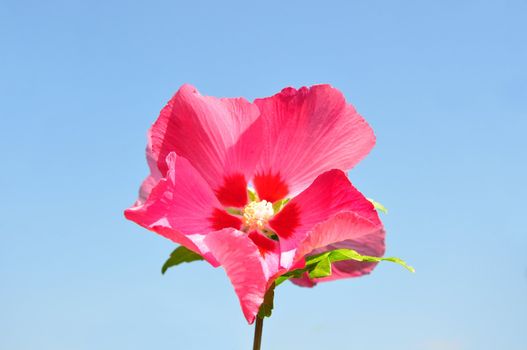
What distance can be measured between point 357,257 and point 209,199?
42cm

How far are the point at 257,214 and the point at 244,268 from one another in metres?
0.30

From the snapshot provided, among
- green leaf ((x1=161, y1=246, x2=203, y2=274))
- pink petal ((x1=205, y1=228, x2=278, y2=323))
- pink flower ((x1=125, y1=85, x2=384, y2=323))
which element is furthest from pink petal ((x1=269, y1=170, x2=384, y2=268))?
green leaf ((x1=161, y1=246, x2=203, y2=274))

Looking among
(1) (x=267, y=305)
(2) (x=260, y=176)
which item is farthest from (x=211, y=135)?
(1) (x=267, y=305)

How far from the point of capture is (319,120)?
1.85 meters

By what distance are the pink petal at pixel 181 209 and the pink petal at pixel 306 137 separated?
197 millimetres

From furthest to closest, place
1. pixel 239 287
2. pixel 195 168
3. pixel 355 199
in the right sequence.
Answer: pixel 195 168
pixel 355 199
pixel 239 287


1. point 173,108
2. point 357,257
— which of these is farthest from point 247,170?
point 357,257

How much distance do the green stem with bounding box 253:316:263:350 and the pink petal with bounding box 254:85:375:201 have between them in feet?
1.26

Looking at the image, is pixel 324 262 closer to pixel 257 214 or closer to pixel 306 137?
pixel 257 214

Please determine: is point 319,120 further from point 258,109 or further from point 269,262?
point 269,262

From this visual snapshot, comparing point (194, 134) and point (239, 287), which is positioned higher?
point (194, 134)

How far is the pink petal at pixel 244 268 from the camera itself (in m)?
1.57

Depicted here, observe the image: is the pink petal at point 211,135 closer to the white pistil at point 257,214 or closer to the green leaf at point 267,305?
the white pistil at point 257,214

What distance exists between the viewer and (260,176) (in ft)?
6.23
